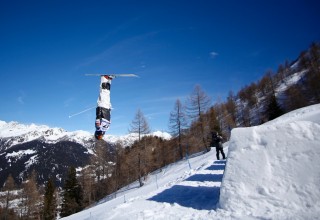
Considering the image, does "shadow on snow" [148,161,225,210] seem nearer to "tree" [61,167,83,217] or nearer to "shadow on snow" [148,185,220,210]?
"shadow on snow" [148,185,220,210]

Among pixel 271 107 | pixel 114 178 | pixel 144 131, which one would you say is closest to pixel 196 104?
pixel 144 131

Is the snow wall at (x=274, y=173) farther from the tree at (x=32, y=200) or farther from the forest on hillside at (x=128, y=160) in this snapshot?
the tree at (x=32, y=200)

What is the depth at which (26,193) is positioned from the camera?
58406 mm

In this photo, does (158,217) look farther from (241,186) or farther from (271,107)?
(271,107)

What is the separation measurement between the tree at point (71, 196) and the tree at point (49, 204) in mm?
6160

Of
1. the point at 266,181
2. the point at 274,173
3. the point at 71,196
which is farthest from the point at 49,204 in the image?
the point at 274,173

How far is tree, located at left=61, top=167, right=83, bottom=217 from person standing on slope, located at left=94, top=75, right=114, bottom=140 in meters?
40.6

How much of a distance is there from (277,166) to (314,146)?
1.22 m

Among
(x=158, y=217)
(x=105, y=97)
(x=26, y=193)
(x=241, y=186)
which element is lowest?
(x=26, y=193)

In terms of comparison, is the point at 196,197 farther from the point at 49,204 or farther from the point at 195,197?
the point at 49,204

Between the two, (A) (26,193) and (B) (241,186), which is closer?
(B) (241,186)

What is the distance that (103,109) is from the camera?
11.4m

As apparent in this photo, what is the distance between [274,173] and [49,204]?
2191 inches

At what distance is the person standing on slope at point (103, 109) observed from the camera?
11336 mm
